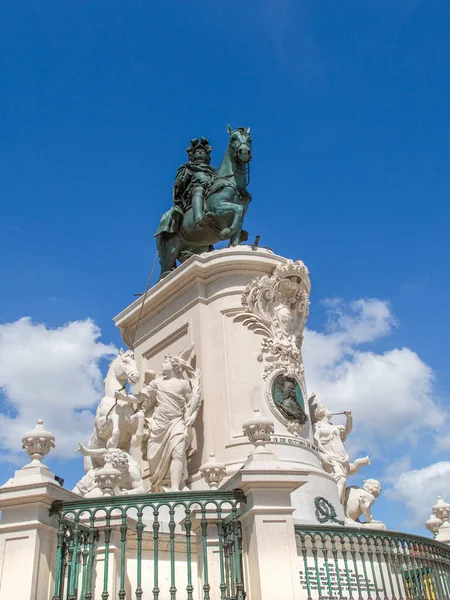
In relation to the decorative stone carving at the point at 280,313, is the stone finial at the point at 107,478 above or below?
below

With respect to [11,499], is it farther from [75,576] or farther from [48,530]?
[75,576]

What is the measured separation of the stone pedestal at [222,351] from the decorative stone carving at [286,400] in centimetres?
10

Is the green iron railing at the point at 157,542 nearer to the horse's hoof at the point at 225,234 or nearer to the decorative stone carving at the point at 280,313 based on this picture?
the decorative stone carving at the point at 280,313

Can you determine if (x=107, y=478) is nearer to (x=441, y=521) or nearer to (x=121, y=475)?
(x=121, y=475)

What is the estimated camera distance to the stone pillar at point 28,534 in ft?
22.5

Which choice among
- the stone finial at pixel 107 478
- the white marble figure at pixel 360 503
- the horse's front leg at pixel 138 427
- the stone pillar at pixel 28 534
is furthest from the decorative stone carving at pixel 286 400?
the stone pillar at pixel 28 534

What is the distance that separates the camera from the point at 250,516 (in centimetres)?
710

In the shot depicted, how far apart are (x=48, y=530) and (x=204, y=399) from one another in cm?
631

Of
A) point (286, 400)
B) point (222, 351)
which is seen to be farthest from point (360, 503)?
point (222, 351)

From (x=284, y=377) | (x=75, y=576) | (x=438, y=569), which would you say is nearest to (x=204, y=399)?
(x=284, y=377)

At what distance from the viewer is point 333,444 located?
48.0 ft

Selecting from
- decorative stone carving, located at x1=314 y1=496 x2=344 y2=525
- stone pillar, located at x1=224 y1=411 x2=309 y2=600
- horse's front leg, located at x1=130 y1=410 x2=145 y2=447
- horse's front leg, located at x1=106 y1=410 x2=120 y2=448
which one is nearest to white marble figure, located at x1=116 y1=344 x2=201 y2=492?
horse's front leg, located at x1=130 y1=410 x2=145 y2=447

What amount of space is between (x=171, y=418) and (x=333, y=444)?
3895 millimetres

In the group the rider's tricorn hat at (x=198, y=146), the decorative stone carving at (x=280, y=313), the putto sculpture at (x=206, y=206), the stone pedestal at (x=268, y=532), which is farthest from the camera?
the rider's tricorn hat at (x=198, y=146)
